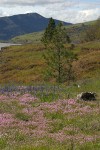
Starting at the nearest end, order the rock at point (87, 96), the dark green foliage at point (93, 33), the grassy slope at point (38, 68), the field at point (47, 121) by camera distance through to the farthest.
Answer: the field at point (47, 121) < the rock at point (87, 96) < the grassy slope at point (38, 68) < the dark green foliage at point (93, 33)

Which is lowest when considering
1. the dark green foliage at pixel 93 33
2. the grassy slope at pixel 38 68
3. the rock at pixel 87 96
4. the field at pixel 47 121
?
the grassy slope at pixel 38 68

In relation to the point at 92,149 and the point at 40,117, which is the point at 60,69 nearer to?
the point at 40,117

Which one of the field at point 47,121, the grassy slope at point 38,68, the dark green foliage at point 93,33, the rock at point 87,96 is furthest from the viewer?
the dark green foliage at point 93,33

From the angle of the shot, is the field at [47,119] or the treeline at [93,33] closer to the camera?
the field at [47,119]

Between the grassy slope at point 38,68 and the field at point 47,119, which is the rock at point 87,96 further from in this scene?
the grassy slope at point 38,68

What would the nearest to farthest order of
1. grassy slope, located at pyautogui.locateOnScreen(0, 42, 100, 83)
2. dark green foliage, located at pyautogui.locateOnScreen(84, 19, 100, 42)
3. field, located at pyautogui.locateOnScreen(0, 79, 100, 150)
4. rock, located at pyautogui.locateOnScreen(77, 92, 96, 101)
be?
field, located at pyautogui.locateOnScreen(0, 79, 100, 150)
rock, located at pyautogui.locateOnScreen(77, 92, 96, 101)
grassy slope, located at pyautogui.locateOnScreen(0, 42, 100, 83)
dark green foliage, located at pyautogui.locateOnScreen(84, 19, 100, 42)

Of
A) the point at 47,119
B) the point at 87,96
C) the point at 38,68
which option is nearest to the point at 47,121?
the point at 47,119

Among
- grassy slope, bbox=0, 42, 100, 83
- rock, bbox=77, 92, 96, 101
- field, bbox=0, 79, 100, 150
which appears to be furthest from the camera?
grassy slope, bbox=0, 42, 100, 83

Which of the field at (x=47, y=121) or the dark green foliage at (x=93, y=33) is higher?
the dark green foliage at (x=93, y=33)

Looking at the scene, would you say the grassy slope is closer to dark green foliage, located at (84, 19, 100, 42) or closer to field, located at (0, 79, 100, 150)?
dark green foliage, located at (84, 19, 100, 42)

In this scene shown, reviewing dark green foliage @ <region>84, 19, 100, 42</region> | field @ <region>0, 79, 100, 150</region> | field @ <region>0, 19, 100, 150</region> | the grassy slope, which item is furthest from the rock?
dark green foliage @ <region>84, 19, 100, 42</region>

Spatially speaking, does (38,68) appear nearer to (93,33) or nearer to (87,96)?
(93,33)

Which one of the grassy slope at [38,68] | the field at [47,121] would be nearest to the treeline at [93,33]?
the grassy slope at [38,68]

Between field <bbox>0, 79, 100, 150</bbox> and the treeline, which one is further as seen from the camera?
the treeline
